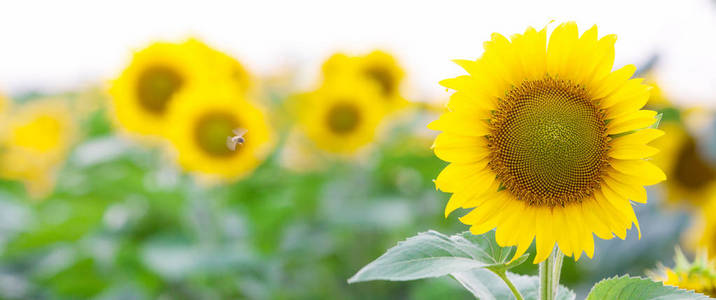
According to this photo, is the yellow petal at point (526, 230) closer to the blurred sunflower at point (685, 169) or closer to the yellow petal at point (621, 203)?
the yellow petal at point (621, 203)

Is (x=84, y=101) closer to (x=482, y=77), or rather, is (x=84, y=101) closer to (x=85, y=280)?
(x=85, y=280)

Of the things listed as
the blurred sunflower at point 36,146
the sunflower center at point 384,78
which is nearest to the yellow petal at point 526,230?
the sunflower center at point 384,78

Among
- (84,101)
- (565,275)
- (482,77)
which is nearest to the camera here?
(482,77)

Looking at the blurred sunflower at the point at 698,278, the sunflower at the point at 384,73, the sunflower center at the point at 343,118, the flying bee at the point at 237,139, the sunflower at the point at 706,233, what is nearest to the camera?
the blurred sunflower at the point at 698,278

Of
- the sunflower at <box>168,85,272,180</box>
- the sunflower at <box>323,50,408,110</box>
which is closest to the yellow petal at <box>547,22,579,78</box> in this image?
the sunflower at <box>168,85,272,180</box>

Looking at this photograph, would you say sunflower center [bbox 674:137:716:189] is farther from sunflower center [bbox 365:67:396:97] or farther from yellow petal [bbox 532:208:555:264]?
yellow petal [bbox 532:208:555:264]

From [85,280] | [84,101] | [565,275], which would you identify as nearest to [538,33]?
[565,275]
